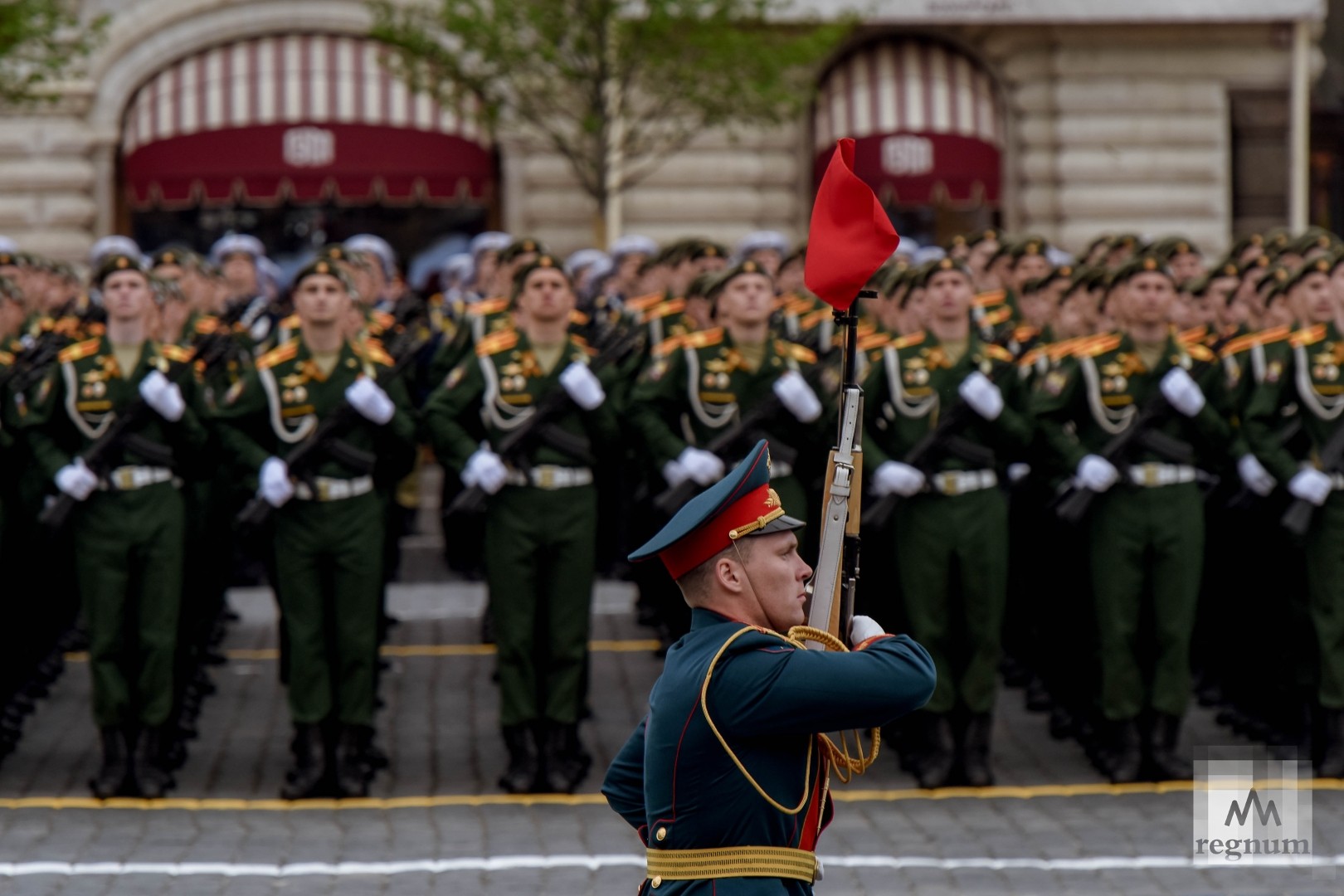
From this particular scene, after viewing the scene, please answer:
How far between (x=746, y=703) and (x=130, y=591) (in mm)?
5191

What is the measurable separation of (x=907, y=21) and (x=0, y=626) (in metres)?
14.1

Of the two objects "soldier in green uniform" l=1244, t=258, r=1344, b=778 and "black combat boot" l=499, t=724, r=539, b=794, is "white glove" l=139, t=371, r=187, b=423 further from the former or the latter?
"soldier in green uniform" l=1244, t=258, r=1344, b=778

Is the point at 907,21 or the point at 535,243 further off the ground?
the point at 907,21

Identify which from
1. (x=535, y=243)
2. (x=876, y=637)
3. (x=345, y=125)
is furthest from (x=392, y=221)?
(x=876, y=637)

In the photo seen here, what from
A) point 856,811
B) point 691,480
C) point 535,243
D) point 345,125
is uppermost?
point 345,125

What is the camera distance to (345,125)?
21484 mm

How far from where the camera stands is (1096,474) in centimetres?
895

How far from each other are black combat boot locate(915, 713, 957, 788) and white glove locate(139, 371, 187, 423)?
3.11 m

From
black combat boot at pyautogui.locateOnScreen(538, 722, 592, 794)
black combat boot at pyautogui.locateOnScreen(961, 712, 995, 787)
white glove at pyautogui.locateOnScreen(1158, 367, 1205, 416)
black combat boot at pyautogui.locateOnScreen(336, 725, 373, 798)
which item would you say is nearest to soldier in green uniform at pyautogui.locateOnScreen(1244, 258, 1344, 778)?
white glove at pyautogui.locateOnScreen(1158, 367, 1205, 416)

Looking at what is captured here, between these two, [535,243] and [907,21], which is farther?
[907,21]

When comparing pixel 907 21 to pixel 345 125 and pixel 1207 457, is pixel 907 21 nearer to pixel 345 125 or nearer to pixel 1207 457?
pixel 345 125

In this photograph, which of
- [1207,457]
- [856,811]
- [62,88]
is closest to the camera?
[856,811]

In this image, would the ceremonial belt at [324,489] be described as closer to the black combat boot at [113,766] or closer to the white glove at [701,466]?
the black combat boot at [113,766]

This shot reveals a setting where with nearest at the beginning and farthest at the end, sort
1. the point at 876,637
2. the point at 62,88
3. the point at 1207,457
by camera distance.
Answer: the point at 876,637 < the point at 1207,457 < the point at 62,88
